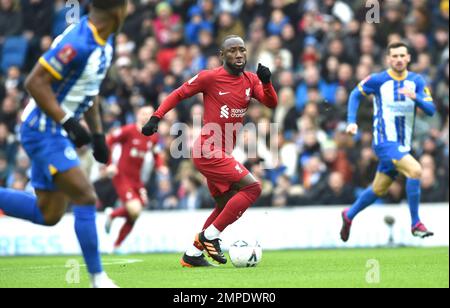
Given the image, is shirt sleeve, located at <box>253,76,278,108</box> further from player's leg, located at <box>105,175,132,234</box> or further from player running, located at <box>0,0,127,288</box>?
player's leg, located at <box>105,175,132,234</box>

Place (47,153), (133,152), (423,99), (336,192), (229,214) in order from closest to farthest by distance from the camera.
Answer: (47,153)
(229,214)
(423,99)
(133,152)
(336,192)

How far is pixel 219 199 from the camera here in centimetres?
1148

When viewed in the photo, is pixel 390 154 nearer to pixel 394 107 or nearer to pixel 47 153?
pixel 394 107

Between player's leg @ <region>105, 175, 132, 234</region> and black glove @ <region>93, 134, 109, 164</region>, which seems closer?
black glove @ <region>93, 134, 109, 164</region>

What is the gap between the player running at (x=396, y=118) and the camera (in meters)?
12.7

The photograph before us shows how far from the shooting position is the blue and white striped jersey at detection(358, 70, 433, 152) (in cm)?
1284

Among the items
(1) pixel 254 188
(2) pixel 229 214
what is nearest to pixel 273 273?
(2) pixel 229 214

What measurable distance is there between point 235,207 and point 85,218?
3312mm

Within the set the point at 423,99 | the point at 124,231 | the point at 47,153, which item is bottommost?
the point at 124,231

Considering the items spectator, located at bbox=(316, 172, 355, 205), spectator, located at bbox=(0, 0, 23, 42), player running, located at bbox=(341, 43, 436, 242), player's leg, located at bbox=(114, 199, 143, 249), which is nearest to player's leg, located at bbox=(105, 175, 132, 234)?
player's leg, located at bbox=(114, 199, 143, 249)

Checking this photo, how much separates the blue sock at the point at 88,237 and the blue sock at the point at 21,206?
1.96 ft

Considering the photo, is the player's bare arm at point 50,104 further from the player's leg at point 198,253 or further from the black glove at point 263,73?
the player's leg at point 198,253

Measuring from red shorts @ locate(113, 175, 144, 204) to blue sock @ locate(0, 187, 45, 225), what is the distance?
7359mm

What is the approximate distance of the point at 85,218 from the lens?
25.6ft
